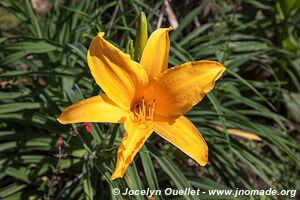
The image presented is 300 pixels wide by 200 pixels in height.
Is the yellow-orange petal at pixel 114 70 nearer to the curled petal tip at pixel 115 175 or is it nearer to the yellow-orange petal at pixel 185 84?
the yellow-orange petal at pixel 185 84

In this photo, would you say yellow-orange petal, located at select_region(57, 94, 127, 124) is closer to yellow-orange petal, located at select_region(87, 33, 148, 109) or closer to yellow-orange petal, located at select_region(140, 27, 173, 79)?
yellow-orange petal, located at select_region(87, 33, 148, 109)

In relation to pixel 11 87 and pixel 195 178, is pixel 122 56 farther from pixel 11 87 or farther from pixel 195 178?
pixel 11 87

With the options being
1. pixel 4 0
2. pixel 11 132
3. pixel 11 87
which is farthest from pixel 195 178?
pixel 4 0

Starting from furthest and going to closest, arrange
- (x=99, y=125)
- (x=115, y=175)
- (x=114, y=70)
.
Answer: (x=99, y=125)
(x=114, y=70)
(x=115, y=175)

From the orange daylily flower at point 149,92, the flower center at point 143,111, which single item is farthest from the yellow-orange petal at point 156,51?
the flower center at point 143,111

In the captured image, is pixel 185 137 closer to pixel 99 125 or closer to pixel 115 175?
pixel 115 175

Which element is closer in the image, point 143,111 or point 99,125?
point 143,111

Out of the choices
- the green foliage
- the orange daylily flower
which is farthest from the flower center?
the green foliage

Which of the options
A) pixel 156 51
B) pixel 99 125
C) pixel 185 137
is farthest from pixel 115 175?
pixel 99 125
